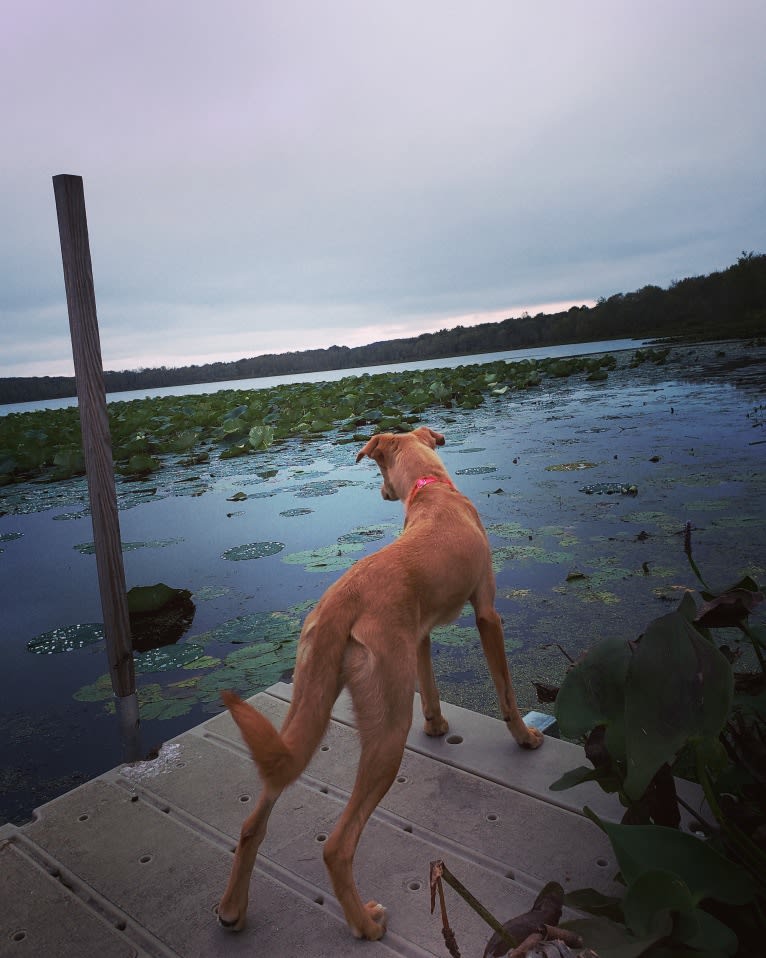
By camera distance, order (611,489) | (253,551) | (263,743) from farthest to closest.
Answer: (611,489), (253,551), (263,743)

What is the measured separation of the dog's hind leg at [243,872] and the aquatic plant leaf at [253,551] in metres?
3.53

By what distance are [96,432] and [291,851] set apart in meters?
1.49

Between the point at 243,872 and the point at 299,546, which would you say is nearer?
the point at 243,872

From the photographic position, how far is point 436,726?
229 centimetres

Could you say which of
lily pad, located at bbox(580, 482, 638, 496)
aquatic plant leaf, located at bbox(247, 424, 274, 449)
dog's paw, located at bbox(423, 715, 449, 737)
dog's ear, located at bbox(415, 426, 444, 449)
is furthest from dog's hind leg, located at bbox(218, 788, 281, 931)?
aquatic plant leaf, located at bbox(247, 424, 274, 449)

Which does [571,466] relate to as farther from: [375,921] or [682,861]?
[682,861]

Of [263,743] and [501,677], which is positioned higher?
[263,743]

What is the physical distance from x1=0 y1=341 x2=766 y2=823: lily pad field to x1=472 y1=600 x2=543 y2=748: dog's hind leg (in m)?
0.40

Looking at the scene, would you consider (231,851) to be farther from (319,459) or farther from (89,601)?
(319,459)

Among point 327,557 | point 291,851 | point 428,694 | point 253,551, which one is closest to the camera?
point 291,851

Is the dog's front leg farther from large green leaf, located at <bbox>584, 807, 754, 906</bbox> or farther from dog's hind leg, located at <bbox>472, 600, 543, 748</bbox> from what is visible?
large green leaf, located at <bbox>584, 807, 754, 906</bbox>

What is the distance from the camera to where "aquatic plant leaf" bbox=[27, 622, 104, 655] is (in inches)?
146

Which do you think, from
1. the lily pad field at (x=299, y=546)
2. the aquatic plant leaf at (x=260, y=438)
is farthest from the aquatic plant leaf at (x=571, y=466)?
the aquatic plant leaf at (x=260, y=438)

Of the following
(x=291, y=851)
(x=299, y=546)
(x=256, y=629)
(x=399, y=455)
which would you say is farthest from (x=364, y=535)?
(x=291, y=851)
